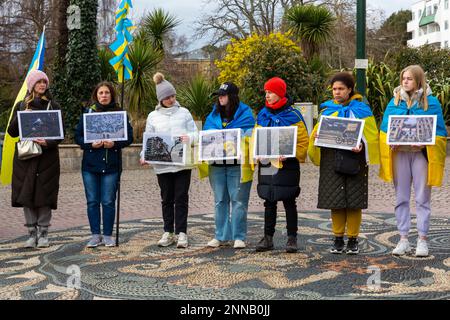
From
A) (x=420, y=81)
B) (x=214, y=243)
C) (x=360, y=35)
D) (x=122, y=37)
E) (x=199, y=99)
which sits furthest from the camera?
(x=199, y=99)

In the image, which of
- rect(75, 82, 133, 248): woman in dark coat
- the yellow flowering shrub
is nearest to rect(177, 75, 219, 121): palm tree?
the yellow flowering shrub

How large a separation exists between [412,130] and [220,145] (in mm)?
1939

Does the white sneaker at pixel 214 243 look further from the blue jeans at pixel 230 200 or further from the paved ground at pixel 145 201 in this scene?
the paved ground at pixel 145 201

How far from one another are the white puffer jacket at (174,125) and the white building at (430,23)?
86987 millimetres

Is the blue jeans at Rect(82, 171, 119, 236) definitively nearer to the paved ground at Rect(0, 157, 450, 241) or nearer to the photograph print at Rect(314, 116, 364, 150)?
the paved ground at Rect(0, 157, 450, 241)

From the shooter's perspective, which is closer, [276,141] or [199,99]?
[276,141]

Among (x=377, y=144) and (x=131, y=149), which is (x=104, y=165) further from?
(x=131, y=149)

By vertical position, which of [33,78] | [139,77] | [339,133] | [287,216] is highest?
[139,77]

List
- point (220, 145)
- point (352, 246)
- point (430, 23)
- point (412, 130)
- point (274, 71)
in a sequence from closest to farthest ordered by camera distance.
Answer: point (412, 130)
point (352, 246)
point (220, 145)
point (274, 71)
point (430, 23)

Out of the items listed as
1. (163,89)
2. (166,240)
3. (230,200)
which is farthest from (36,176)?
(230,200)

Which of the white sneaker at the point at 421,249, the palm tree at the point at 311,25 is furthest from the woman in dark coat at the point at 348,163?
the palm tree at the point at 311,25

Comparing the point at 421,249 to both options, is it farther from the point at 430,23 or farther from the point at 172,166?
the point at 430,23

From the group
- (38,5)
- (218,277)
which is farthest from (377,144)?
(38,5)

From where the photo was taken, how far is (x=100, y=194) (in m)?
7.67
